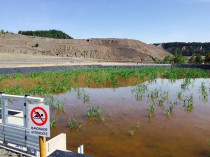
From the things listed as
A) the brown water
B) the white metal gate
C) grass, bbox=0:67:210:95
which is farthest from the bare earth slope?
the white metal gate

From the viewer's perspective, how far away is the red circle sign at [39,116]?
4.80 m

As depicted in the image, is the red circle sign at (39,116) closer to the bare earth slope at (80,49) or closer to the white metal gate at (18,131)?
the white metal gate at (18,131)

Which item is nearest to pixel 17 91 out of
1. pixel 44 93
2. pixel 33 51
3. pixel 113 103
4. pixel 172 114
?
pixel 44 93

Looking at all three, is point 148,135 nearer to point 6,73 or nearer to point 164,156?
point 164,156

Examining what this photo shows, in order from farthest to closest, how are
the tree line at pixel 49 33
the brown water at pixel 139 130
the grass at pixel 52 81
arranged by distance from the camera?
the tree line at pixel 49 33
the grass at pixel 52 81
the brown water at pixel 139 130

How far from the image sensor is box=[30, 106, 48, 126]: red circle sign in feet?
15.8

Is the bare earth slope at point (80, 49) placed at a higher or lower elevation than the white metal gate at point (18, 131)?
higher

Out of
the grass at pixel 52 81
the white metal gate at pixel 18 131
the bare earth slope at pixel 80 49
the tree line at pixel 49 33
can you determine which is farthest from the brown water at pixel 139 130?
the tree line at pixel 49 33

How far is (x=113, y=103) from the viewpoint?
16.9 meters

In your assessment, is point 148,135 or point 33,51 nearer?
point 148,135

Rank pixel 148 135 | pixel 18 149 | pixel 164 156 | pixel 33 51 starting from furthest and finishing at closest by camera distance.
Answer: pixel 33 51
pixel 148 135
pixel 164 156
pixel 18 149

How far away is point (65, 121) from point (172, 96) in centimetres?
1050

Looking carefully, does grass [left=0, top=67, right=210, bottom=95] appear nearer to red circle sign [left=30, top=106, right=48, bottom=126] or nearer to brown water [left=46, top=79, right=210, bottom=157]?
brown water [left=46, top=79, right=210, bottom=157]

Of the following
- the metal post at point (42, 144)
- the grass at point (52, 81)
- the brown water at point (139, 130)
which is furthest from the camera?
the grass at point (52, 81)
